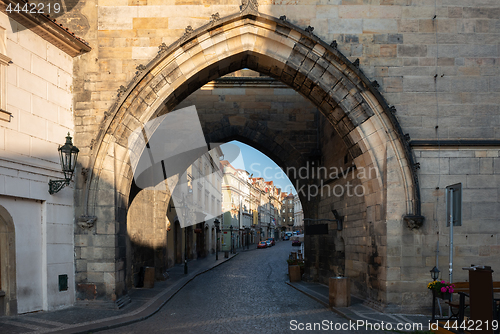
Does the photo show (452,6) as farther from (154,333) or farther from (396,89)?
(154,333)

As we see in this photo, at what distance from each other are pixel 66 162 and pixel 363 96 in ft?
20.9

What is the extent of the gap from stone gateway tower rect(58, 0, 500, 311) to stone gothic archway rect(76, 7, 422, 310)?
0.09ft

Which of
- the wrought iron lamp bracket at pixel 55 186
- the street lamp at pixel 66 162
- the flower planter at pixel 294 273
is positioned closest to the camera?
the street lamp at pixel 66 162

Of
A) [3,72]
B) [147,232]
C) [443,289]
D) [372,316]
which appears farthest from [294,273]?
[3,72]

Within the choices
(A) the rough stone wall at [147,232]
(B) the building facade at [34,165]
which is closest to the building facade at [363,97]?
(B) the building facade at [34,165]

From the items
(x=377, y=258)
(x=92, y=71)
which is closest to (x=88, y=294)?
(x=92, y=71)

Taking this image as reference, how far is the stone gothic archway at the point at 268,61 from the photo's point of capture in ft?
31.7

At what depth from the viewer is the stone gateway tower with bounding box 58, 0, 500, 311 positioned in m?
9.46

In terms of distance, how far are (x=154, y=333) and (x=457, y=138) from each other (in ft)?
23.9

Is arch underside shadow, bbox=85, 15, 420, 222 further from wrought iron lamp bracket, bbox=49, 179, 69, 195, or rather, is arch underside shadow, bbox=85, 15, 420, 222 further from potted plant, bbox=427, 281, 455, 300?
potted plant, bbox=427, 281, 455, 300

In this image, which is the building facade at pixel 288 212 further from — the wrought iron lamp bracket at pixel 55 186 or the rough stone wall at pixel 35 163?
the wrought iron lamp bracket at pixel 55 186

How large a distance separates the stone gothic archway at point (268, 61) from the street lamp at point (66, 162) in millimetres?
724

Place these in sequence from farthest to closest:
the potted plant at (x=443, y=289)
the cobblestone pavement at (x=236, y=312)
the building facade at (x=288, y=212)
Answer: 1. the building facade at (x=288, y=212)
2. the cobblestone pavement at (x=236, y=312)
3. the potted plant at (x=443, y=289)

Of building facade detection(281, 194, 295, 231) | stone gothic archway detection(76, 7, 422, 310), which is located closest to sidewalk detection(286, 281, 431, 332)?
stone gothic archway detection(76, 7, 422, 310)
